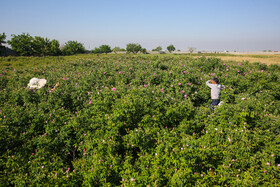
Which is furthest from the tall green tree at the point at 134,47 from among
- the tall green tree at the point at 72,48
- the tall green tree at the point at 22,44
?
the tall green tree at the point at 22,44

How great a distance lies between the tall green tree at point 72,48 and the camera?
5446 cm

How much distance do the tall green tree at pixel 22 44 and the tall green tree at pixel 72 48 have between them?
9980 mm

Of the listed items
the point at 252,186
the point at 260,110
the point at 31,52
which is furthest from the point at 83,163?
the point at 31,52

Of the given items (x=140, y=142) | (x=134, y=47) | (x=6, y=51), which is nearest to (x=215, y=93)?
(x=140, y=142)

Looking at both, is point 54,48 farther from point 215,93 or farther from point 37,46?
point 215,93

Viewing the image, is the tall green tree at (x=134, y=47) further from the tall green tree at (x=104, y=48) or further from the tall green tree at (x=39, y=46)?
the tall green tree at (x=39, y=46)

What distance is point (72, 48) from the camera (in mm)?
56562

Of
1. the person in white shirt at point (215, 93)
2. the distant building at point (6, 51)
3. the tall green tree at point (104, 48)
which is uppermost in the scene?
the tall green tree at point (104, 48)

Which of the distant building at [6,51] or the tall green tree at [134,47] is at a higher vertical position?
the tall green tree at [134,47]

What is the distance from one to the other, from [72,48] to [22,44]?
15.0 m

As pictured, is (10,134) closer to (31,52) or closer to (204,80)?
(204,80)

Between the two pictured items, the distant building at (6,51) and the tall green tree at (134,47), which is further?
the tall green tree at (134,47)

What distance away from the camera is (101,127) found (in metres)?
4.68

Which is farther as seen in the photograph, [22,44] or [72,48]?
[72,48]
